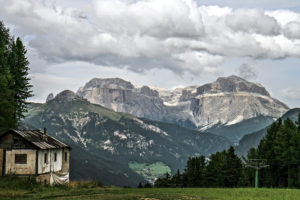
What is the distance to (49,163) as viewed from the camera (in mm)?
68625

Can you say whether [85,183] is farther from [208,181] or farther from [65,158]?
[208,181]

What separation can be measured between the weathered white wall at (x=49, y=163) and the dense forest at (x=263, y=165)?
2195 centimetres

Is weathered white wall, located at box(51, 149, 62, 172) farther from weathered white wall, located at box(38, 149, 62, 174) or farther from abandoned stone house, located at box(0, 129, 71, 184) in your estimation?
abandoned stone house, located at box(0, 129, 71, 184)

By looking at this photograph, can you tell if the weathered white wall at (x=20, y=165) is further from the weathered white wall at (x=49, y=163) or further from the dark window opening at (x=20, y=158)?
the weathered white wall at (x=49, y=163)

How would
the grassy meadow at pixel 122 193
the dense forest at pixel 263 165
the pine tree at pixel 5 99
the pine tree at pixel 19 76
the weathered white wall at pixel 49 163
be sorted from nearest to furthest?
the grassy meadow at pixel 122 193 < the weathered white wall at pixel 49 163 < the pine tree at pixel 5 99 < the pine tree at pixel 19 76 < the dense forest at pixel 263 165

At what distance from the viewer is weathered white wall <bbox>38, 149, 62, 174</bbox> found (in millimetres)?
65425

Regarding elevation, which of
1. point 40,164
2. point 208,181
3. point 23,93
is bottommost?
point 208,181

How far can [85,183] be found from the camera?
195 feet

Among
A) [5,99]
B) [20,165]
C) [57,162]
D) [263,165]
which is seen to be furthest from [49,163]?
[263,165]

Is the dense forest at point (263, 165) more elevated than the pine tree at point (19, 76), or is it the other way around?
the pine tree at point (19, 76)

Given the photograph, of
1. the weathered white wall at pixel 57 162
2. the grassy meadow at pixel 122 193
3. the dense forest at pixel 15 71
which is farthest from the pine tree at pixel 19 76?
the grassy meadow at pixel 122 193

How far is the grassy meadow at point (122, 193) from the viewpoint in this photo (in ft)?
137

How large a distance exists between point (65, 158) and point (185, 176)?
54.0 metres

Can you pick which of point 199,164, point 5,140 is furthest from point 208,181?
point 5,140
